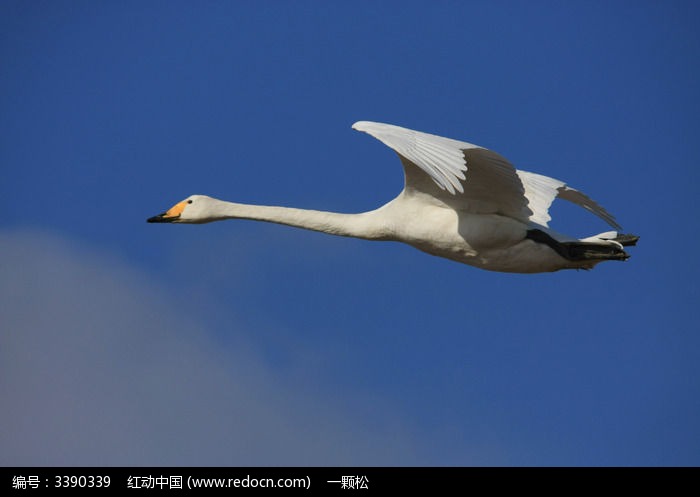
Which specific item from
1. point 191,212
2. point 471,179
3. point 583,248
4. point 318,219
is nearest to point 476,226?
point 471,179

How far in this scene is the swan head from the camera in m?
21.7

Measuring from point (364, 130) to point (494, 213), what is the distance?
2.68 m

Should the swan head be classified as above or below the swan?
above

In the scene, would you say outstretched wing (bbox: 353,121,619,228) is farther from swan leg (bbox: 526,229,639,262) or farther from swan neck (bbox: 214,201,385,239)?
swan neck (bbox: 214,201,385,239)

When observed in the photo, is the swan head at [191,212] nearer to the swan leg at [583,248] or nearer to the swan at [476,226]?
the swan at [476,226]

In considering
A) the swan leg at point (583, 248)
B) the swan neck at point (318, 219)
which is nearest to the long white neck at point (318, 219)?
the swan neck at point (318, 219)

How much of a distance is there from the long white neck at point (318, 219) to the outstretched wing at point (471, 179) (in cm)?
73

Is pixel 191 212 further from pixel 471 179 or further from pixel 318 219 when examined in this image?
pixel 471 179

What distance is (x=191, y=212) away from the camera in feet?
71.8

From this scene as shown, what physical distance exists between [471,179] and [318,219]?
223cm

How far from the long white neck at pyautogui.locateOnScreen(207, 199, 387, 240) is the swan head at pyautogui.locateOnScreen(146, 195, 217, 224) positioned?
35 cm

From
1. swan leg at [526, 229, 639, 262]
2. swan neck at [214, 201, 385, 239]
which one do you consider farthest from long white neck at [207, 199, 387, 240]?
swan leg at [526, 229, 639, 262]
